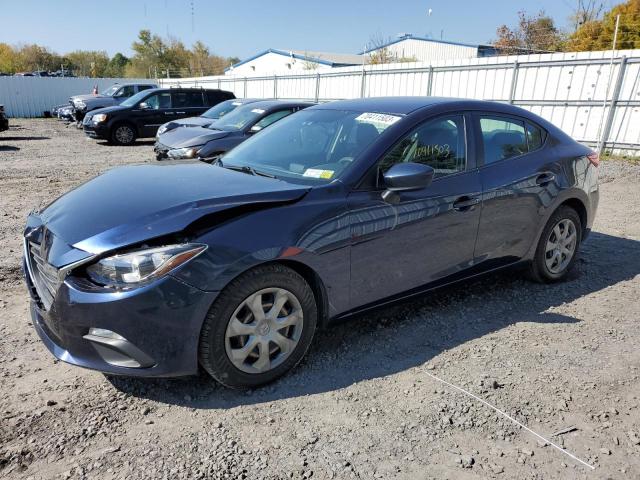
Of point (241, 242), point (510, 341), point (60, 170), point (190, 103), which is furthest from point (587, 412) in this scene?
point (190, 103)

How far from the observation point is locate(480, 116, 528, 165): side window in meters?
3.99

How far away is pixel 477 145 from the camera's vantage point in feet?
12.8

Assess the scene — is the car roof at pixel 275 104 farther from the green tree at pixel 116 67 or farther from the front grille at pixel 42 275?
the green tree at pixel 116 67

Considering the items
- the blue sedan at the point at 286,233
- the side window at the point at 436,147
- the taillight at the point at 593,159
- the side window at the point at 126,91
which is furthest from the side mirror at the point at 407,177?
the side window at the point at 126,91

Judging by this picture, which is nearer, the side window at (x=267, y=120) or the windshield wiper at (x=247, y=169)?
the windshield wiper at (x=247, y=169)

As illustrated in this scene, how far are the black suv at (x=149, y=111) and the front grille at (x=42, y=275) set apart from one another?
13954 millimetres

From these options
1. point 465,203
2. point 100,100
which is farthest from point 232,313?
point 100,100

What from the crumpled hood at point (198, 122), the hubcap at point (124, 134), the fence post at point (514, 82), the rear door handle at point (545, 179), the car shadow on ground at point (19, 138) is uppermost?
the fence post at point (514, 82)

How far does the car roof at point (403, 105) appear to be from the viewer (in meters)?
3.74

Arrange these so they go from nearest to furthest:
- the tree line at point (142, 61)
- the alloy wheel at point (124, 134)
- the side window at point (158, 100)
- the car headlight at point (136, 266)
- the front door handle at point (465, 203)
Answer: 1. the car headlight at point (136, 266)
2. the front door handle at point (465, 203)
3. the alloy wheel at point (124, 134)
4. the side window at point (158, 100)
5. the tree line at point (142, 61)

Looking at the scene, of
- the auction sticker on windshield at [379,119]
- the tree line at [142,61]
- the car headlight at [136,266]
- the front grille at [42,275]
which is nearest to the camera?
the car headlight at [136,266]

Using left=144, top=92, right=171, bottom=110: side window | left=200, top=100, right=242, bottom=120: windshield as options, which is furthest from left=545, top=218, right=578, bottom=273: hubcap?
left=144, top=92, right=171, bottom=110: side window

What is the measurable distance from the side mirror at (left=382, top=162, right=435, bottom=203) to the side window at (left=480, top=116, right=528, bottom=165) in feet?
3.21

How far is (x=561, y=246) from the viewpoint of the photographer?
15.2 ft
